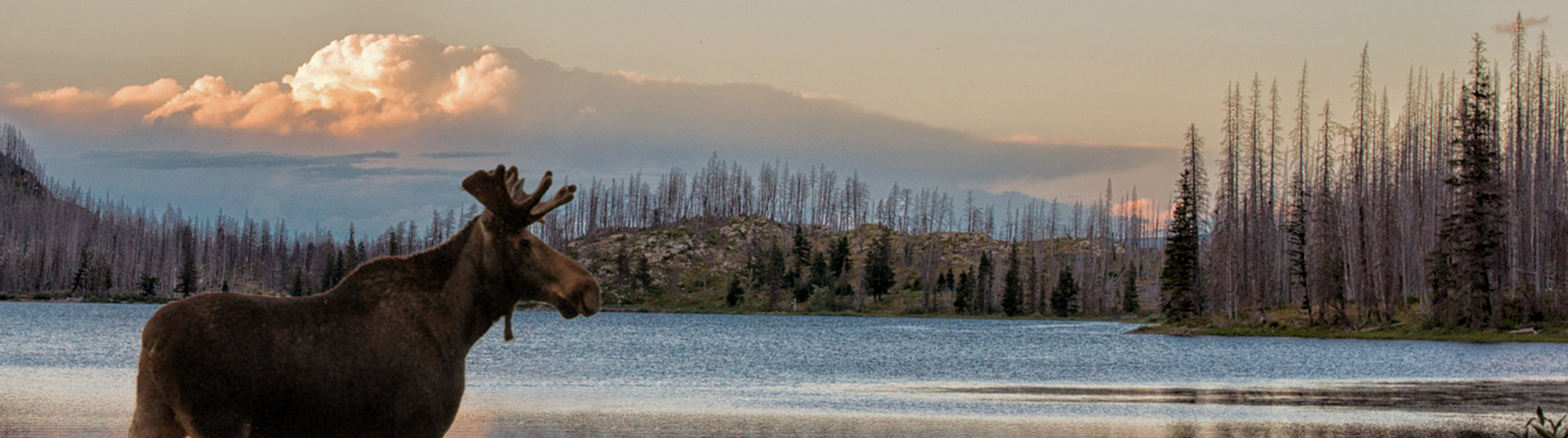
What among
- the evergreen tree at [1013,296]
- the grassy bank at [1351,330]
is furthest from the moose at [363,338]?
the evergreen tree at [1013,296]

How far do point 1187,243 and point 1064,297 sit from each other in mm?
58996

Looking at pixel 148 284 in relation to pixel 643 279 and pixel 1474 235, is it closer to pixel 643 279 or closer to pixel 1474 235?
pixel 643 279

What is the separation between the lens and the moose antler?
5043mm

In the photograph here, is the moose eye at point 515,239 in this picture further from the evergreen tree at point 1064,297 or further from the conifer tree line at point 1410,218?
the evergreen tree at point 1064,297

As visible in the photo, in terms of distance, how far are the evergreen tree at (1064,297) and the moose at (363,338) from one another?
550 feet

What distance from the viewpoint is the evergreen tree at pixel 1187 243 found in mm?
109250

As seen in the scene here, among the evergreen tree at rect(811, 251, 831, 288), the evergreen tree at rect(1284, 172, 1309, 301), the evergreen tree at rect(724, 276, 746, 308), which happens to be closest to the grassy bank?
the evergreen tree at rect(1284, 172, 1309, 301)

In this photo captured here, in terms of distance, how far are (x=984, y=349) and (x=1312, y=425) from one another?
46.7 m

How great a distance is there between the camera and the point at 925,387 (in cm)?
4178

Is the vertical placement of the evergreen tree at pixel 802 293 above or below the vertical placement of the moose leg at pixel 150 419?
below

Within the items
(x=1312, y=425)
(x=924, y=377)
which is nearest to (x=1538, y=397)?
(x=1312, y=425)

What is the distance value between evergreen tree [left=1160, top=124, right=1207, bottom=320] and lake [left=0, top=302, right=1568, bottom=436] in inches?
1009

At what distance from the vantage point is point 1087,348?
75.4 m

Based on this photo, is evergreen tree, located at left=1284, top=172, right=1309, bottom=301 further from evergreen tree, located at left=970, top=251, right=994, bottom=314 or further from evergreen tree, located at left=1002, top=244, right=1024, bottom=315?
evergreen tree, located at left=970, top=251, right=994, bottom=314
